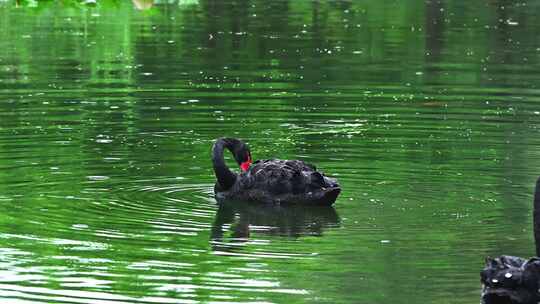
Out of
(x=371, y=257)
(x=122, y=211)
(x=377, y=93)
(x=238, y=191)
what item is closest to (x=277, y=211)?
(x=238, y=191)

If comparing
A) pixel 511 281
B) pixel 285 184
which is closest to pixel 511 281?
pixel 511 281

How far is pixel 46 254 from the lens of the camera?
993 cm

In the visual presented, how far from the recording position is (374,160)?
13758mm

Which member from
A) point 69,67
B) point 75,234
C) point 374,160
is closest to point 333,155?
point 374,160

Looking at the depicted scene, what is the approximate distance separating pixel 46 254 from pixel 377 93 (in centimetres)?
969

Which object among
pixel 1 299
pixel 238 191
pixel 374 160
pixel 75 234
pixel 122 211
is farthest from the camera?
pixel 374 160

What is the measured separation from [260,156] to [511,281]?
6.06m

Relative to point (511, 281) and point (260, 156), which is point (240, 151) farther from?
point (511, 281)

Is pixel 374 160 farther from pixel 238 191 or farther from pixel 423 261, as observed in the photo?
pixel 423 261

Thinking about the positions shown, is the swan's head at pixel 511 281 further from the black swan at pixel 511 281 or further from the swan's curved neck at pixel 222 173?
the swan's curved neck at pixel 222 173

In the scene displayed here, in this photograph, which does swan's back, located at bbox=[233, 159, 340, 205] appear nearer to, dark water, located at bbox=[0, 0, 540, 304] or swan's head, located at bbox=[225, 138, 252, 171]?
dark water, located at bbox=[0, 0, 540, 304]

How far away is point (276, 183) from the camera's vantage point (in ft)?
39.5

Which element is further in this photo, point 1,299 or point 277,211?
point 277,211

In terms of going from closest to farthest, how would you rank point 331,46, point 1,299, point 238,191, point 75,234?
point 1,299 → point 75,234 → point 238,191 → point 331,46
